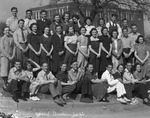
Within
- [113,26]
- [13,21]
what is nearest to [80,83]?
[113,26]

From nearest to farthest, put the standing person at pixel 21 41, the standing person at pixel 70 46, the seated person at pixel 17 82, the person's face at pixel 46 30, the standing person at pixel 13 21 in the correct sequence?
the seated person at pixel 17 82 → the standing person at pixel 21 41 → the person's face at pixel 46 30 → the standing person at pixel 70 46 → the standing person at pixel 13 21

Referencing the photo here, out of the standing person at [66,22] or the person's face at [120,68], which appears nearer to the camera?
the person's face at [120,68]

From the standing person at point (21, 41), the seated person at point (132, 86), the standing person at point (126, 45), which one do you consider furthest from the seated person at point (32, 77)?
the standing person at point (126, 45)

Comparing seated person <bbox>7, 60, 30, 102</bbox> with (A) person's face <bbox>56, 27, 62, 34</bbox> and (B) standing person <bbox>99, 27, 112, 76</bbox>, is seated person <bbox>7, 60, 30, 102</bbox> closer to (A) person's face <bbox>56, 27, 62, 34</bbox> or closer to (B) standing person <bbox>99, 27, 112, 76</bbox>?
(A) person's face <bbox>56, 27, 62, 34</bbox>

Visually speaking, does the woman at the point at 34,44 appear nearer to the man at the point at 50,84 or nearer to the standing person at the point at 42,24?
the standing person at the point at 42,24

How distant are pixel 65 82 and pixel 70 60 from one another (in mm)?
895

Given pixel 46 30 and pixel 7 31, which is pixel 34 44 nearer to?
pixel 46 30

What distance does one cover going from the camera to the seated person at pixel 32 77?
27.1 ft

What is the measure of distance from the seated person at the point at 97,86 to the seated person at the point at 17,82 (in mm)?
1656

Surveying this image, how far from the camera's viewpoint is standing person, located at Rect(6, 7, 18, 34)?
9398 mm

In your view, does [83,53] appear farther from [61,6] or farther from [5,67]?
[61,6]

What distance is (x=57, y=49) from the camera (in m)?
9.11

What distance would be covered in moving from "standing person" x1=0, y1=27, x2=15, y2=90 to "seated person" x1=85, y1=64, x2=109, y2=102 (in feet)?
6.97

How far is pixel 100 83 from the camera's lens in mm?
8703
